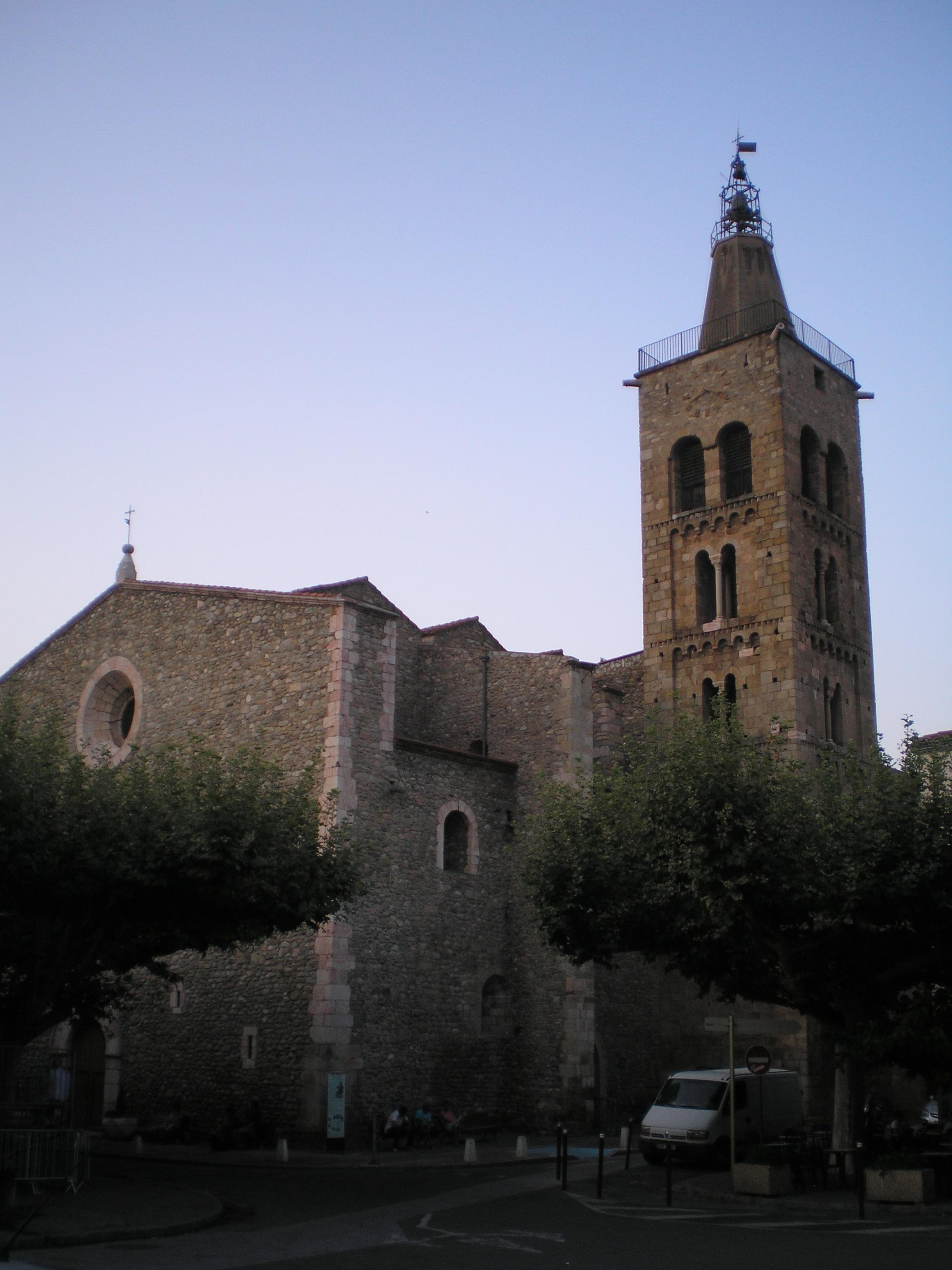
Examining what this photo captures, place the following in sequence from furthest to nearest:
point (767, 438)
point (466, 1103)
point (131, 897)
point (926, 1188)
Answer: point (767, 438) → point (466, 1103) → point (131, 897) → point (926, 1188)

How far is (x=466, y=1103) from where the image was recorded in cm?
2480

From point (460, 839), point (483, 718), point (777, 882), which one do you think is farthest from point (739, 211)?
point (777, 882)

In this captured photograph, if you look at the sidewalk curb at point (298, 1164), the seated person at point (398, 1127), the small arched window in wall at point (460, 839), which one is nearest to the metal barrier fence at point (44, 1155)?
the sidewalk curb at point (298, 1164)

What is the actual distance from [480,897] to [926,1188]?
12.0 meters

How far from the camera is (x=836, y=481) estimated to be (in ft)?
113

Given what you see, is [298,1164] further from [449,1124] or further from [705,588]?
[705,588]

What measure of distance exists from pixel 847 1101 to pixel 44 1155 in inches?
424

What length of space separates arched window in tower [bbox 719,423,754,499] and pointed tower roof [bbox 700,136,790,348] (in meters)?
2.58

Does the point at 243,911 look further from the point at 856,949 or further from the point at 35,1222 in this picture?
the point at 856,949

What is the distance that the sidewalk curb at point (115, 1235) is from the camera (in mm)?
12461

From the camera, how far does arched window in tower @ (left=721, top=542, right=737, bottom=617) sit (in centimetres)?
3225

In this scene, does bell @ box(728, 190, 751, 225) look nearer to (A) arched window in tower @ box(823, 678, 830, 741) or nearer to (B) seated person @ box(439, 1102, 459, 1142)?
(A) arched window in tower @ box(823, 678, 830, 741)

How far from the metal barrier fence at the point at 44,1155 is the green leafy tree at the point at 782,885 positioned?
24.9 feet

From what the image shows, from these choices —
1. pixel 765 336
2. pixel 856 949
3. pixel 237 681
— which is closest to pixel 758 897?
pixel 856 949
